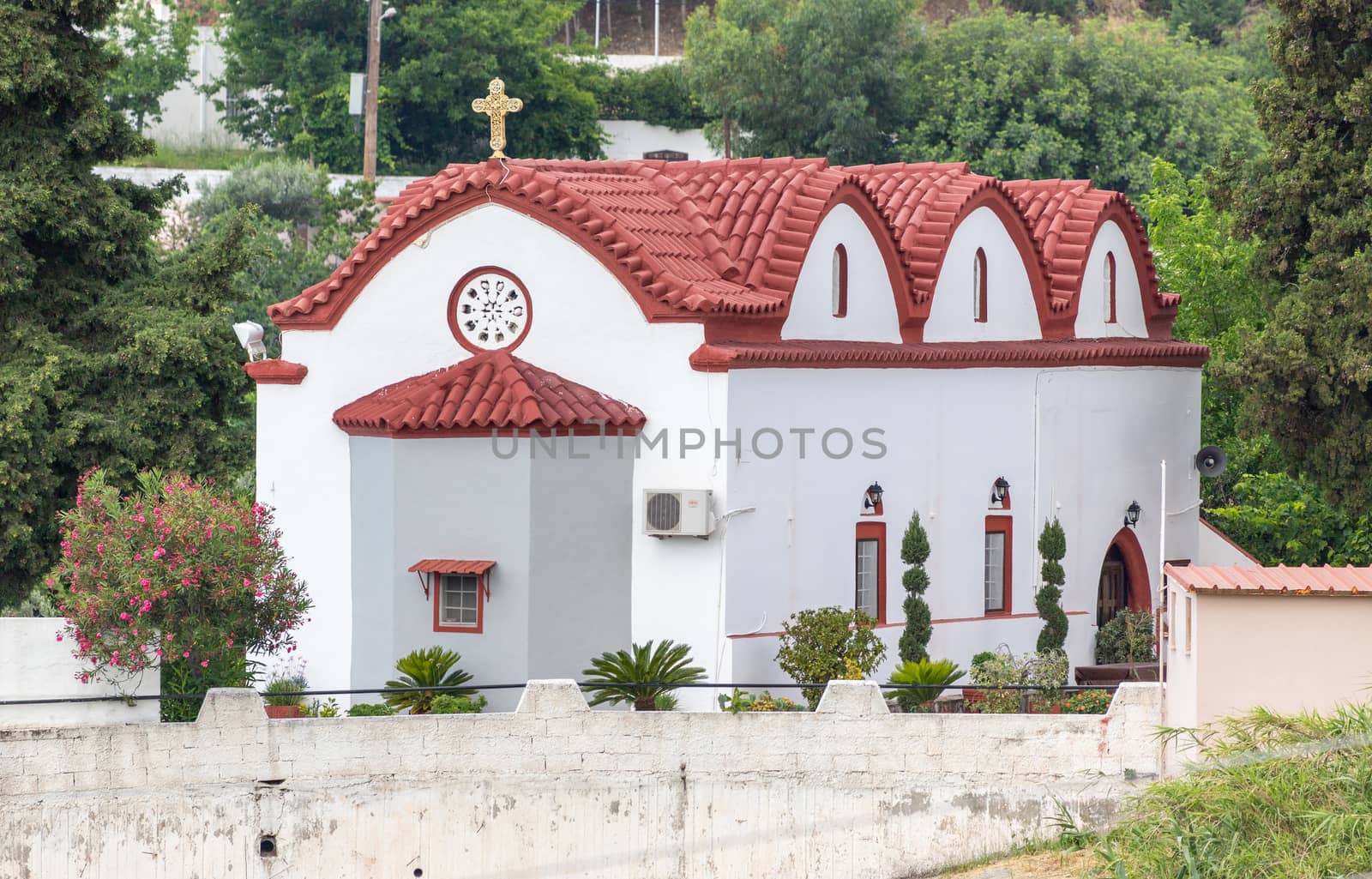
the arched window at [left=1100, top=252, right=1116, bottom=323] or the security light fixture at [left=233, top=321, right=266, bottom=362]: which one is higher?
the arched window at [left=1100, top=252, right=1116, bottom=323]

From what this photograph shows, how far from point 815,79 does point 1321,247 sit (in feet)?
91.9

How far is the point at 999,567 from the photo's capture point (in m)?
27.4

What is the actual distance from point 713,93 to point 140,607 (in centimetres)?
3659

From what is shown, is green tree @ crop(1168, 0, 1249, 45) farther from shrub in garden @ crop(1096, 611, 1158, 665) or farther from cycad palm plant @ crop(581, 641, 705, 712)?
cycad palm plant @ crop(581, 641, 705, 712)

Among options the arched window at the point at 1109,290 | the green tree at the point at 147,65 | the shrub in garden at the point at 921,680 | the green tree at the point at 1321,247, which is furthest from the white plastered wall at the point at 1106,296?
the green tree at the point at 147,65

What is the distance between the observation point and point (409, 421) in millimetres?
23391

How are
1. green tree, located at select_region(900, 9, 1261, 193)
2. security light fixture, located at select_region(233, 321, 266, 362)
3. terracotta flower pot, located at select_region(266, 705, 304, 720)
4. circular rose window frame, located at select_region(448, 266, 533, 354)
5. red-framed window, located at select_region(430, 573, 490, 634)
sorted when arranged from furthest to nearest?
green tree, located at select_region(900, 9, 1261, 193), security light fixture, located at select_region(233, 321, 266, 362), circular rose window frame, located at select_region(448, 266, 533, 354), red-framed window, located at select_region(430, 573, 490, 634), terracotta flower pot, located at select_region(266, 705, 304, 720)

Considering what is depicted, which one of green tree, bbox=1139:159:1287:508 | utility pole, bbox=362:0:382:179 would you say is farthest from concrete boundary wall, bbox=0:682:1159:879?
utility pole, bbox=362:0:382:179

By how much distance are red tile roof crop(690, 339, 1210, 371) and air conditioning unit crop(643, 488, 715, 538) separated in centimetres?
142

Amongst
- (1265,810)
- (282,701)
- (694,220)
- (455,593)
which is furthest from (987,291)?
(1265,810)

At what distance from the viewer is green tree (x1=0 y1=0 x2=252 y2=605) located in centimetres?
2642

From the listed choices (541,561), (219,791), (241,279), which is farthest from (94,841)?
(241,279)

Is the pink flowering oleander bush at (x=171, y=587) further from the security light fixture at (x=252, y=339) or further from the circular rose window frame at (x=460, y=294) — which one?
the security light fixture at (x=252, y=339)

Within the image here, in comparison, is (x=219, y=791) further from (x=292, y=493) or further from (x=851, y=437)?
(x=851, y=437)
